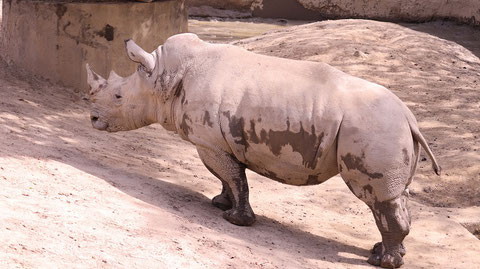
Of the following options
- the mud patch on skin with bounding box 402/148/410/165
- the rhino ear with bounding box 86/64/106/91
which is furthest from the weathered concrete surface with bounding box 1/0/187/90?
the mud patch on skin with bounding box 402/148/410/165

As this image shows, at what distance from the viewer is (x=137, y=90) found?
226 inches

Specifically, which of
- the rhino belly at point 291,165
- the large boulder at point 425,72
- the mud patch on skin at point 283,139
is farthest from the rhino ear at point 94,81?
the large boulder at point 425,72

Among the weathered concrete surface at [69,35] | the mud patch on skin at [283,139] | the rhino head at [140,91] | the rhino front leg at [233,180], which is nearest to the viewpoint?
the mud patch on skin at [283,139]

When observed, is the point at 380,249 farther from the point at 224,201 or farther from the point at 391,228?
the point at 224,201

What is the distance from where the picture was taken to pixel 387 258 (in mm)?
5191

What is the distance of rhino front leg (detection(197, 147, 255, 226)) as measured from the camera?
5.36 m

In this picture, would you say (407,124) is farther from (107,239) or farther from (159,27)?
(159,27)

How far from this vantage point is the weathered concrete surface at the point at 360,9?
530 inches

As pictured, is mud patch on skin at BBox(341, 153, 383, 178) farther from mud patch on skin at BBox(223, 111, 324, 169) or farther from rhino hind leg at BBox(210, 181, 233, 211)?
rhino hind leg at BBox(210, 181, 233, 211)

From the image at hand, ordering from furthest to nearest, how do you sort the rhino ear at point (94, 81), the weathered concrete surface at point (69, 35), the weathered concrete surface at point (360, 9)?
the weathered concrete surface at point (360, 9)
the weathered concrete surface at point (69, 35)
the rhino ear at point (94, 81)

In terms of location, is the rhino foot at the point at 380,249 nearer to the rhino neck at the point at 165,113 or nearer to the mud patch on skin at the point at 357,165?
the mud patch on skin at the point at 357,165

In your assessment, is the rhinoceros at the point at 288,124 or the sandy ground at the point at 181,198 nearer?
the sandy ground at the point at 181,198

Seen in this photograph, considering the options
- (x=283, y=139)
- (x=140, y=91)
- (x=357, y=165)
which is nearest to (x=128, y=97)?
(x=140, y=91)

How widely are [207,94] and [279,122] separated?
520mm
